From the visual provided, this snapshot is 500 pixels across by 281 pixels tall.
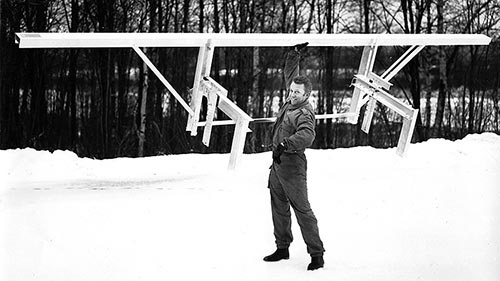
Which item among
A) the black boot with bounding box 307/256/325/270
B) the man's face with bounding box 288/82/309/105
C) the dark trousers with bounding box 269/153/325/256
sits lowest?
the black boot with bounding box 307/256/325/270

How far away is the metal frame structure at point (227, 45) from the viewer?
6.92 metres

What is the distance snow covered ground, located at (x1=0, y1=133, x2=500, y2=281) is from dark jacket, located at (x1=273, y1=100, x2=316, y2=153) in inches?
35.3

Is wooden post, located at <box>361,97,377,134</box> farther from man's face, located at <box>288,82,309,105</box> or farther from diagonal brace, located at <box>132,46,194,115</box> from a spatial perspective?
man's face, located at <box>288,82,309,105</box>

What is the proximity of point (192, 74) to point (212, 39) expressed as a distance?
803 cm

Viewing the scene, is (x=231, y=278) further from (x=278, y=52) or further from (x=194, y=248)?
(x=278, y=52)

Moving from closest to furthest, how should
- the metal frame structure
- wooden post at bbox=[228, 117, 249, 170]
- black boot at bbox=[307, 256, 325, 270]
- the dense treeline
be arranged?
black boot at bbox=[307, 256, 325, 270] → the metal frame structure → wooden post at bbox=[228, 117, 249, 170] → the dense treeline

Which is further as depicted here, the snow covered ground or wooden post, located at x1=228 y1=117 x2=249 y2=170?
wooden post, located at x1=228 y1=117 x2=249 y2=170

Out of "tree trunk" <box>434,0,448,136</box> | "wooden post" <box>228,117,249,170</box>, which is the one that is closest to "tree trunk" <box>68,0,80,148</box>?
"wooden post" <box>228,117,249,170</box>

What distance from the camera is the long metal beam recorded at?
6.64 meters

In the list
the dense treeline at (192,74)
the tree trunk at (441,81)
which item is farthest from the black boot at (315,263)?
the tree trunk at (441,81)

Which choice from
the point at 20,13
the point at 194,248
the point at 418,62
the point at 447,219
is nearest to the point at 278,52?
the point at 418,62

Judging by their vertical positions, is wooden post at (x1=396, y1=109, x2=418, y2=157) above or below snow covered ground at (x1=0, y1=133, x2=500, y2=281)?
above

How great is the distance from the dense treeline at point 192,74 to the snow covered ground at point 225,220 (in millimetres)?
5143

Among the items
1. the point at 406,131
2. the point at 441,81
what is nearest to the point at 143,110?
the point at 406,131
